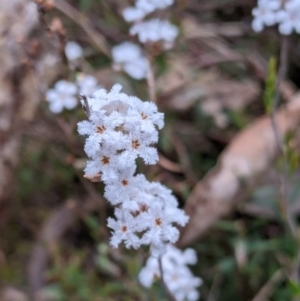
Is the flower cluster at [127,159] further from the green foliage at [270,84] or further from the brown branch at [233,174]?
the brown branch at [233,174]

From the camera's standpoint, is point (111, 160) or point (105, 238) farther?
point (105, 238)

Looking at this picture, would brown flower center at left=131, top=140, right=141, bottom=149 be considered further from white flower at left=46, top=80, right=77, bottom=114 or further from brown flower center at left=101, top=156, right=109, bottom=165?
white flower at left=46, top=80, right=77, bottom=114

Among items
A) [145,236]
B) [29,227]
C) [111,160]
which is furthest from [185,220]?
[29,227]

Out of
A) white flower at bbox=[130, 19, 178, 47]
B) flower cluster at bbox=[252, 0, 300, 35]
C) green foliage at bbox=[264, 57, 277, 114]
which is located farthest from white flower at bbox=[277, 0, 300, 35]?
white flower at bbox=[130, 19, 178, 47]

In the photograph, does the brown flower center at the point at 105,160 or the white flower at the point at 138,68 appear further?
the white flower at the point at 138,68

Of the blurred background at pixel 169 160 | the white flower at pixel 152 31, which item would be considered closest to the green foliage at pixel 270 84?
the blurred background at pixel 169 160

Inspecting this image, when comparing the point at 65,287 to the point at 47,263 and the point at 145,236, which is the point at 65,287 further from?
the point at 145,236

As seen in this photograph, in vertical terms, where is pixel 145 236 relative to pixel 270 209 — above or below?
below
